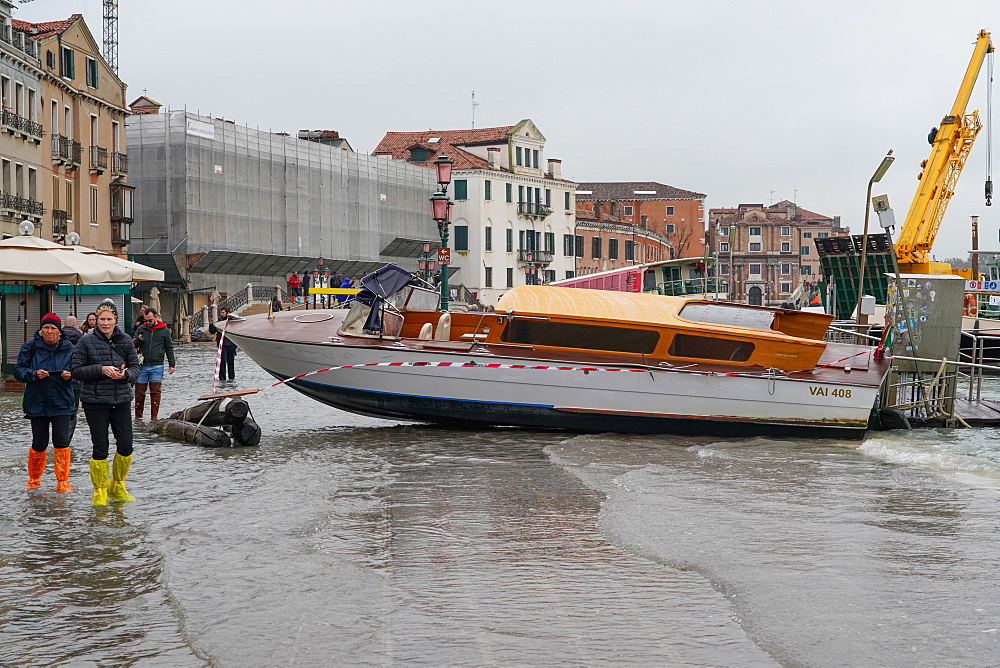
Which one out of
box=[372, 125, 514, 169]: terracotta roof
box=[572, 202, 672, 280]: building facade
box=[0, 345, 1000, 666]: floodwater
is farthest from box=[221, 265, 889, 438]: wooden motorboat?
box=[572, 202, 672, 280]: building facade

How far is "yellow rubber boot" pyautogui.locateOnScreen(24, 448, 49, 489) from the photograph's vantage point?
1112cm

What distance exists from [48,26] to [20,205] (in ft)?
38.3

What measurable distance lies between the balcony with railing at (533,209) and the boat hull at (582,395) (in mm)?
71618

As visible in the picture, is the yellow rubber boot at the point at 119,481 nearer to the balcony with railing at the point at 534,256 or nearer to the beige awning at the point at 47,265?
the beige awning at the point at 47,265

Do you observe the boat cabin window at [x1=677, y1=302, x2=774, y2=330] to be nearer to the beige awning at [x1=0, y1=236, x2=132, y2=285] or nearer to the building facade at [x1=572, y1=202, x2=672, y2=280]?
the beige awning at [x1=0, y1=236, x2=132, y2=285]

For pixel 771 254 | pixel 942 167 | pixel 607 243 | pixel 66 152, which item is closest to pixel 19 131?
pixel 66 152

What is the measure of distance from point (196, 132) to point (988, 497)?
5484 centimetres

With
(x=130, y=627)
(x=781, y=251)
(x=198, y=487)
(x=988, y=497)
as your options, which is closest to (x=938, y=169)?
(x=988, y=497)

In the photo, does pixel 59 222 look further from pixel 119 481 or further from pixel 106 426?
pixel 106 426

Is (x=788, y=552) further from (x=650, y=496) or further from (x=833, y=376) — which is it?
(x=833, y=376)

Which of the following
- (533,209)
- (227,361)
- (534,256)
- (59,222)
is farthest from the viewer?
(533,209)

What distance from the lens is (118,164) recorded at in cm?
5031

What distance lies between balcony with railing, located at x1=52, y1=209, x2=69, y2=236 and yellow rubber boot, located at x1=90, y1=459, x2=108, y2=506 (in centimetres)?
3447

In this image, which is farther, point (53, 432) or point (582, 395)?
point (582, 395)
